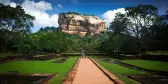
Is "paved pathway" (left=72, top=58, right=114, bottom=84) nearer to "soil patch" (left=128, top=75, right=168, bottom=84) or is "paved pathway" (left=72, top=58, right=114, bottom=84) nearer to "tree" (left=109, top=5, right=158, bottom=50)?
"soil patch" (left=128, top=75, right=168, bottom=84)

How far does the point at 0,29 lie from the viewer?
118ft

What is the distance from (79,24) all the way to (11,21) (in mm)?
107788

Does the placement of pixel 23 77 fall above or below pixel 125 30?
below

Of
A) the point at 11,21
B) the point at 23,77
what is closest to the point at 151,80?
the point at 23,77

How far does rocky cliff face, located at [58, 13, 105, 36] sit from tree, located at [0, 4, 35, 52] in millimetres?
98706

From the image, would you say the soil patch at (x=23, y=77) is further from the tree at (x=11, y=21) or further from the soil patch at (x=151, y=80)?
the tree at (x=11, y=21)

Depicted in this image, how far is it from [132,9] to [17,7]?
19778 millimetres

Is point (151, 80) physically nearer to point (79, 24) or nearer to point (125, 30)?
point (125, 30)

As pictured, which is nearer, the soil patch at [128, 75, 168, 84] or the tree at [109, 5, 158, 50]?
the soil patch at [128, 75, 168, 84]

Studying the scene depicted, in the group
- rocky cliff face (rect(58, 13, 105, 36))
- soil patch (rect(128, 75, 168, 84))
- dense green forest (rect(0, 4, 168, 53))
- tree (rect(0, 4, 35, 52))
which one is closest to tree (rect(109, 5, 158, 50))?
dense green forest (rect(0, 4, 168, 53))

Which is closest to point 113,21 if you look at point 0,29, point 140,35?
point 140,35

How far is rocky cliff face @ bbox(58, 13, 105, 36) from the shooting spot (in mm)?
140000

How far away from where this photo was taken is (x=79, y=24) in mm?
144875

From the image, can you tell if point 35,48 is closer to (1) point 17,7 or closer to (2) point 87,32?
(1) point 17,7
